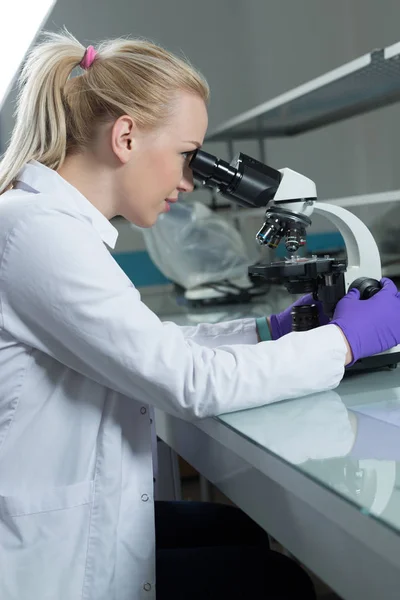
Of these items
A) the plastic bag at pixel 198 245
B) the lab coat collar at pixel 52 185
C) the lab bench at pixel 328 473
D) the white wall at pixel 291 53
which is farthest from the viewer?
the white wall at pixel 291 53

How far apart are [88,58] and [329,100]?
4.59ft

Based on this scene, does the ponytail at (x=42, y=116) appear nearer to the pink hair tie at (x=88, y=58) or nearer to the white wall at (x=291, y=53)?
the pink hair tie at (x=88, y=58)

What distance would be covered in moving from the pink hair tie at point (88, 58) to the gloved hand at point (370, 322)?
0.60 meters

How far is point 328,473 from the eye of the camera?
772 millimetres

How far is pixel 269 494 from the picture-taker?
0.97 metres

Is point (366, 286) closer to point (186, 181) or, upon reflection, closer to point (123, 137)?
point (186, 181)

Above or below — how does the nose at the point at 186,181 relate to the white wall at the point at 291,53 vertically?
below

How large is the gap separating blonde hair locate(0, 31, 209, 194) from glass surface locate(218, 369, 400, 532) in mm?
529

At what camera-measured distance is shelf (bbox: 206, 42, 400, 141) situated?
5.93 feet

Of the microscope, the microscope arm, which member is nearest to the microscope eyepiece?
the microscope

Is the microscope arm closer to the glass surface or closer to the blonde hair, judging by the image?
the glass surface

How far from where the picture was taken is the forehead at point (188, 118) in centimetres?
118

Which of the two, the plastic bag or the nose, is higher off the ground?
the nose

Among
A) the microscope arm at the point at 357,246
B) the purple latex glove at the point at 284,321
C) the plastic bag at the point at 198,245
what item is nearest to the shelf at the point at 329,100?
the plastic bag at the point at 198,245
